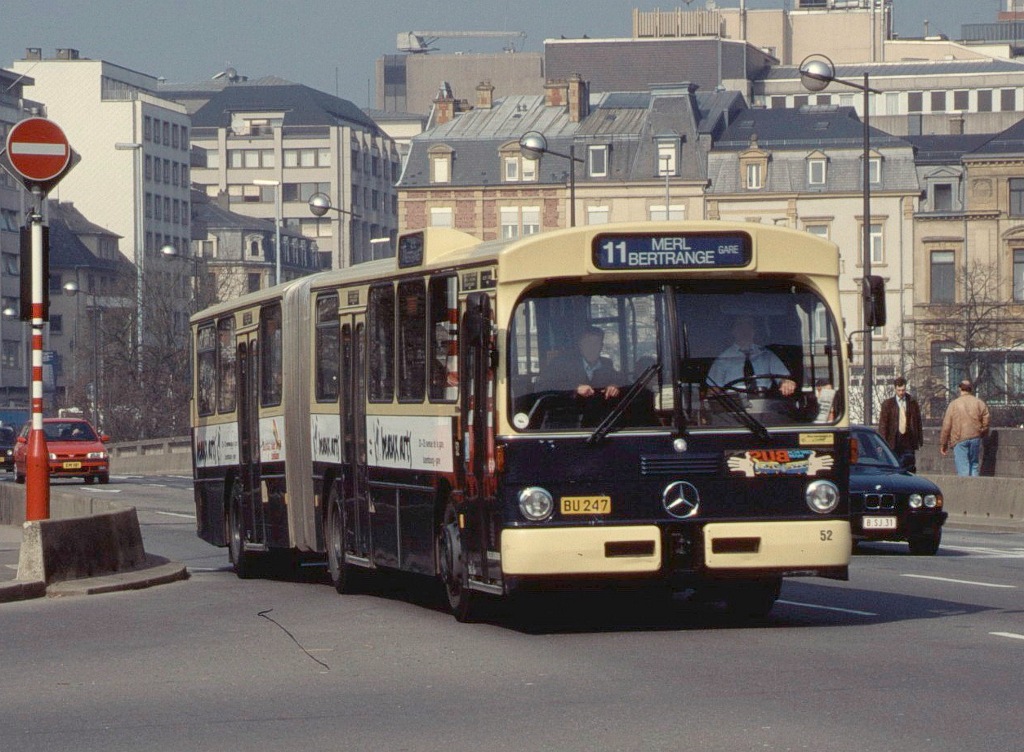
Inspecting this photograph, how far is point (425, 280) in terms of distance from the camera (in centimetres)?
1602

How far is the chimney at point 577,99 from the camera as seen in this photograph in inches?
4555

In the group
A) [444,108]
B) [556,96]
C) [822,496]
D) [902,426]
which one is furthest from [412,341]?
[444,108]

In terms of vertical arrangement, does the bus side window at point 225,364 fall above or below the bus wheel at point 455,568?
above

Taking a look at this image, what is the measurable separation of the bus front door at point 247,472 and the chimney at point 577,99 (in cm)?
9489

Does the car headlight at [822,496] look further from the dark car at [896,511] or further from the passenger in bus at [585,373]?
the dark car at [896,511]

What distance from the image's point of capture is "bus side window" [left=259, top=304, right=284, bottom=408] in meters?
20.4

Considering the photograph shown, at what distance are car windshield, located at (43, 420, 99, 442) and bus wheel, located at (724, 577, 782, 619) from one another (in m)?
41.6

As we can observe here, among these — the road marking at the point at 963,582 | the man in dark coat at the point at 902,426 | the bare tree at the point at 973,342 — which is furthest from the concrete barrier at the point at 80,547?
the bare tree at the point at 973,342

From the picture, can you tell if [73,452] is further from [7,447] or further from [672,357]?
[672,357]

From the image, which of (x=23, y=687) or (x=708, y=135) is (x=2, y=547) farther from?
(x=708, y=135)

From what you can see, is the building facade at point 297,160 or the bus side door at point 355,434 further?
the building facade at point 297,160

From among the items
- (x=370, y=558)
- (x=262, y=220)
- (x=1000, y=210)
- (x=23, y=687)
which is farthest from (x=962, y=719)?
(x=262, y=220)

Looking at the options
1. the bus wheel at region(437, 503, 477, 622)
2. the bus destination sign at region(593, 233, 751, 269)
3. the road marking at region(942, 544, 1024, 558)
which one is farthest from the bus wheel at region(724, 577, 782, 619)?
the road marking at region(942, 544, 1024, 558)

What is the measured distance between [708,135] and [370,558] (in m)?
93.8
